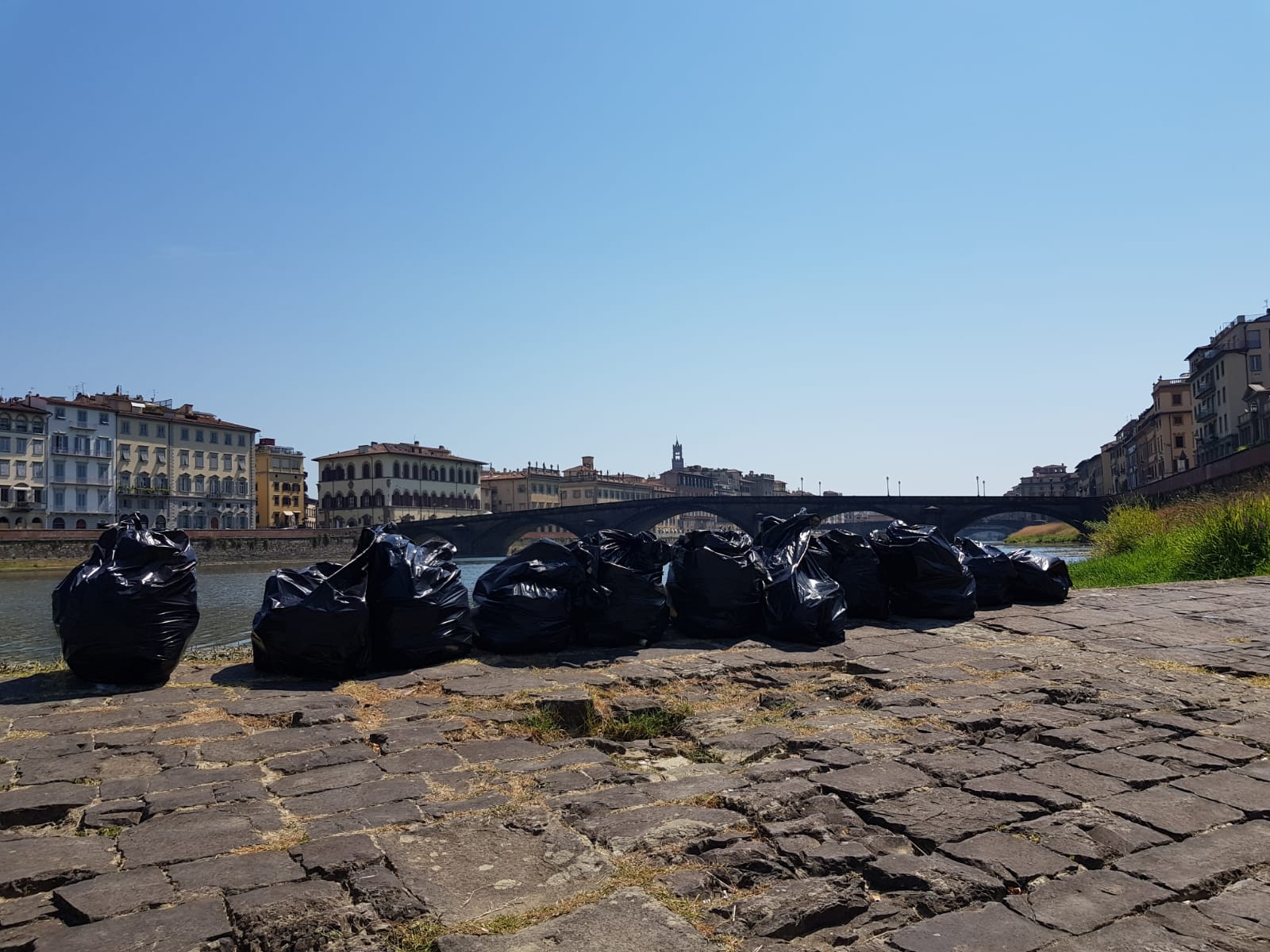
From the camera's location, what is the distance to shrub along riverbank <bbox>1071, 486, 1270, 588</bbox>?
31.4 feet

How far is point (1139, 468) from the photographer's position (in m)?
73.4

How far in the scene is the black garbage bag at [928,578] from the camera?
652 cm

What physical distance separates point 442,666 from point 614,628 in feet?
3.62

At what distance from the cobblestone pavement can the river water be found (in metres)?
4.06

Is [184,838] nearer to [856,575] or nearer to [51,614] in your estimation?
[856,575]

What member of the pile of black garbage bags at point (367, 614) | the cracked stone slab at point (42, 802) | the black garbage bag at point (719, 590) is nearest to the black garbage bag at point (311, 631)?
the pile of black garbage bags at point (367, 614)

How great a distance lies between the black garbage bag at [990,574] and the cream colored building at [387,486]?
68.0 metres

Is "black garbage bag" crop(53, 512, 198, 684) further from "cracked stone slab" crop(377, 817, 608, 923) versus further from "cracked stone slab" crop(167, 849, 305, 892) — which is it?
"cracked stone slab" crop(377, 817, 608, 923)

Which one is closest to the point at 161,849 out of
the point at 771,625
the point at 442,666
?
the point at 442,666

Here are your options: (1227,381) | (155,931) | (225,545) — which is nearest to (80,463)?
(225,545)

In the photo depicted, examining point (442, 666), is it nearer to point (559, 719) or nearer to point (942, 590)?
point (559, 719)

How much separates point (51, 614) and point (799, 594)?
11808 mm

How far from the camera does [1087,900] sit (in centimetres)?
209

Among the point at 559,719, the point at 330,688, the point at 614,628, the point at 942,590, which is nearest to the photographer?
the point at 559,719
